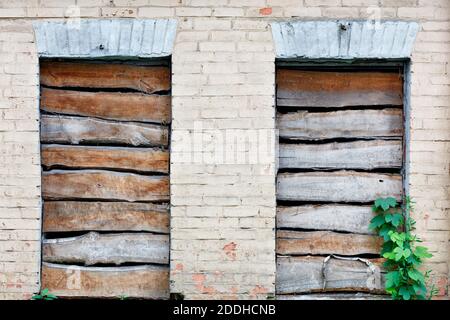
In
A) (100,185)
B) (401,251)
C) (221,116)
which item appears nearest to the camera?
(401,251)

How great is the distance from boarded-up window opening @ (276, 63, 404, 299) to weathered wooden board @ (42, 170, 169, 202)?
36.1 inches

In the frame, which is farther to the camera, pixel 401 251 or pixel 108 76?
pixel 108 76

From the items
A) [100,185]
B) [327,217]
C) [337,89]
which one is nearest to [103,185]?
[100,185]

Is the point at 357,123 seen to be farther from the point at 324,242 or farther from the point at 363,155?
the point at 324,242

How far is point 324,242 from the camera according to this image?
4.86 meters

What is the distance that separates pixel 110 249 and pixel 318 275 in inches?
60.8

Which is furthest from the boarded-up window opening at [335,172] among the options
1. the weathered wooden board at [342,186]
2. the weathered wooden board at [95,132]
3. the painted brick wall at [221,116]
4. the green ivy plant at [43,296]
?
the green ivy plant at [43,296]

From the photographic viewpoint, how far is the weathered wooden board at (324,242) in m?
4.86

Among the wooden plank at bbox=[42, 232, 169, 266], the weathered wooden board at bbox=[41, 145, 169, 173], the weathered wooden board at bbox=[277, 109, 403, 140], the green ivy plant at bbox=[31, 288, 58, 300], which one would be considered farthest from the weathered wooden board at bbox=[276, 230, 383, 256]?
the green ivy plant at bbox=[31, 288, 58, 300]

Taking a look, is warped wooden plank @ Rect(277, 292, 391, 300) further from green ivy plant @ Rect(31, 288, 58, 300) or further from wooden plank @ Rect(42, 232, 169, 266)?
green ivy plant @ Rect(31, 288, 58, 300)

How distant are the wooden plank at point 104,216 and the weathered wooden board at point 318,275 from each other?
36.8 inches

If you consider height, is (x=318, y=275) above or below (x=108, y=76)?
below

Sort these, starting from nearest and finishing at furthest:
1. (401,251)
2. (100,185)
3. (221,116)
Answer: (401,251) → (221,116) → (100,185)

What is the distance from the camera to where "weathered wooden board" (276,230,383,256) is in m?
4.86
